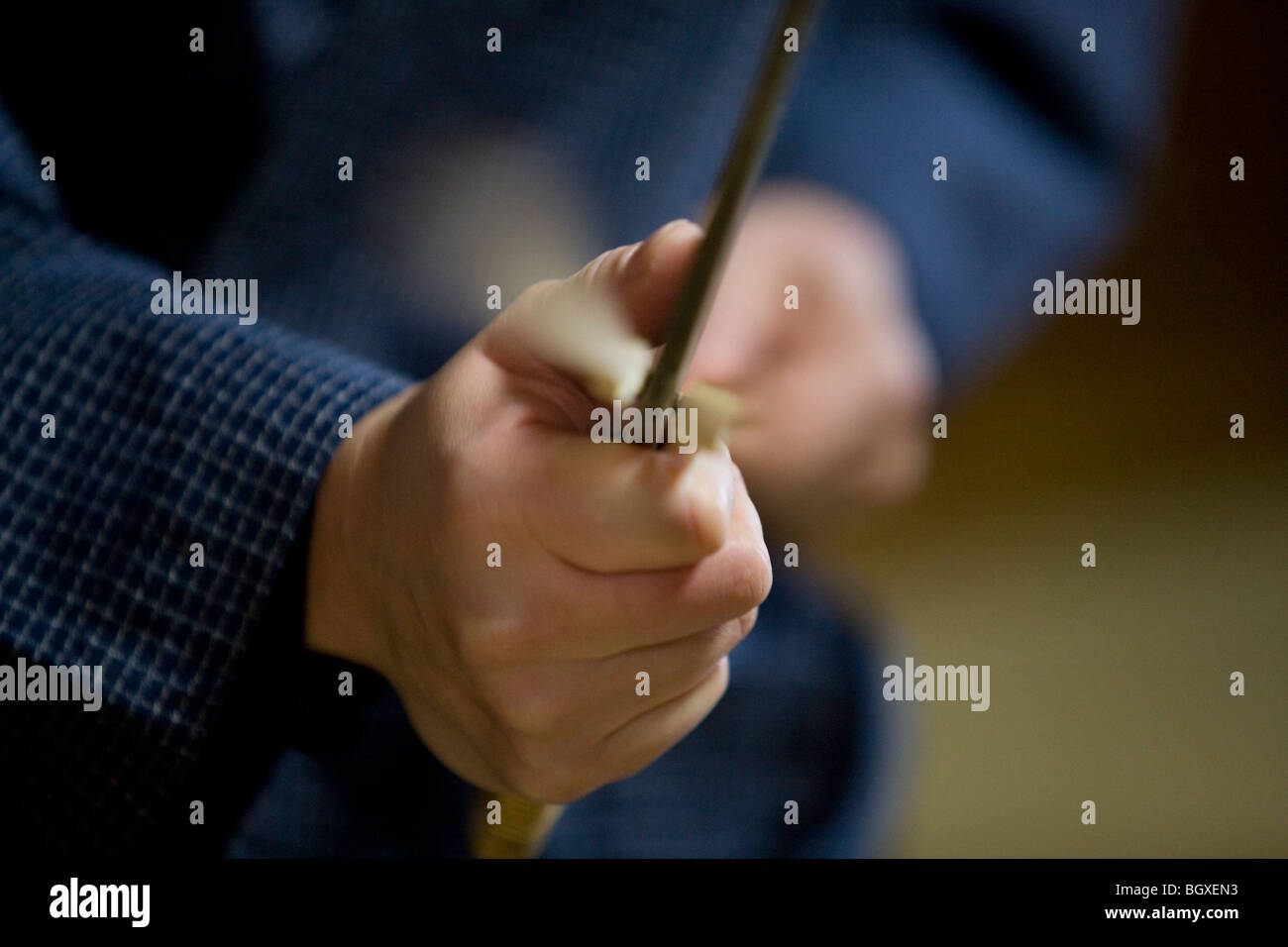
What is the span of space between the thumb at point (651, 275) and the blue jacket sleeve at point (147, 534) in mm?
64

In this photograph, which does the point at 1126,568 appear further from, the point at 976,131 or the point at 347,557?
the point at 347,557

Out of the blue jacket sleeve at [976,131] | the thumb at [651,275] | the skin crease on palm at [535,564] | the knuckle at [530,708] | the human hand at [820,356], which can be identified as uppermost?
the blue jacket sleeve at [976,131]

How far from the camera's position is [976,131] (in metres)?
0.35

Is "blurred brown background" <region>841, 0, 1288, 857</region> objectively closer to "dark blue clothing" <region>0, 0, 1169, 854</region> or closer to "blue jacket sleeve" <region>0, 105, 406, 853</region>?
"dark blue clothing" <region>0, 0, 1169, 854</region>

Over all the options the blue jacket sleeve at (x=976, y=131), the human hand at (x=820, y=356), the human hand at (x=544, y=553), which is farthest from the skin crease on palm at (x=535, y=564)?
the blue jacket sleeve at (x=976, y=131)

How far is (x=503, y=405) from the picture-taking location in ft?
0.51

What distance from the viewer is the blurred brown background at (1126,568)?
0.37 metres

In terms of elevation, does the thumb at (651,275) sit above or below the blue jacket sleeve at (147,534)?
above

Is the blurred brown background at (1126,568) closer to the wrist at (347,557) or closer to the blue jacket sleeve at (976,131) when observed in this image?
the blue jacket sleeve at (976,131)

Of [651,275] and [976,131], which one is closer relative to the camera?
[651,275]

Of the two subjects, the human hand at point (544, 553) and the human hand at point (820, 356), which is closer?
the human hand at point (544, 553)

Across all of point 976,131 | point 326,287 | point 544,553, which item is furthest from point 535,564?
point 976,131

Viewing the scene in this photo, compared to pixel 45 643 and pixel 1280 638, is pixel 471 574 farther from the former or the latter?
pixel 1280 638

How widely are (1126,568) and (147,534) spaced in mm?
369
